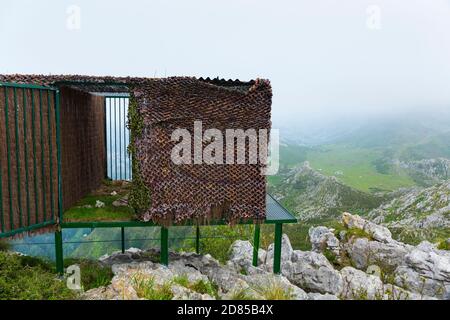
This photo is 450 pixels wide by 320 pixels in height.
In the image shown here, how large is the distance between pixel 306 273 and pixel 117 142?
25.2ft

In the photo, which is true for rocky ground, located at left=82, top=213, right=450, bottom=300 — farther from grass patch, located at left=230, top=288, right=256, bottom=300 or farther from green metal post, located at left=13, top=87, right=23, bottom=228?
green metal post, located at left=13, top=87, right=23, bottom=228

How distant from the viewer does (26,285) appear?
6.57 m

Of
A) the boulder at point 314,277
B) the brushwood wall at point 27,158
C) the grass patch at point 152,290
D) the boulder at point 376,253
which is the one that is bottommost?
the boulder at point 376,253

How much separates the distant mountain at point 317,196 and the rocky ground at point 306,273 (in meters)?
48.5

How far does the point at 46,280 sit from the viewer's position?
271 inches

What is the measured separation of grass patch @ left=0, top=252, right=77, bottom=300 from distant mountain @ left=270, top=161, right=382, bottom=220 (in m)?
60.5

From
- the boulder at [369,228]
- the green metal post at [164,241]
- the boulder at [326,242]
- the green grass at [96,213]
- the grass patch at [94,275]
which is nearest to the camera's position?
the grass patch at [94,275]

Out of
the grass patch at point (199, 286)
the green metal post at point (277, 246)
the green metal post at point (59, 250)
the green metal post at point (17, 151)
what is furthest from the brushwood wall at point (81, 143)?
the green metal post at point (277, 246)

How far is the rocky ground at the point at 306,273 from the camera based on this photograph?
664cm

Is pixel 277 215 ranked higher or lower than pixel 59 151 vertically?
lower

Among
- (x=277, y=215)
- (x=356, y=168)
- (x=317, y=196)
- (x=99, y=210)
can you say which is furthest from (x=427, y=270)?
(x=356, y=168)

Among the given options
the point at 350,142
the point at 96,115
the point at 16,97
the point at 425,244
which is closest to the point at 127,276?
the point at 16,97

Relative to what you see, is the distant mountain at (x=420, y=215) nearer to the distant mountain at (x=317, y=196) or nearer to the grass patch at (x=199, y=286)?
the distant mountain at (x=317, y=196)

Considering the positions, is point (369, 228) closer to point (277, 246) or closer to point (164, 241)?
point (277, 246)
